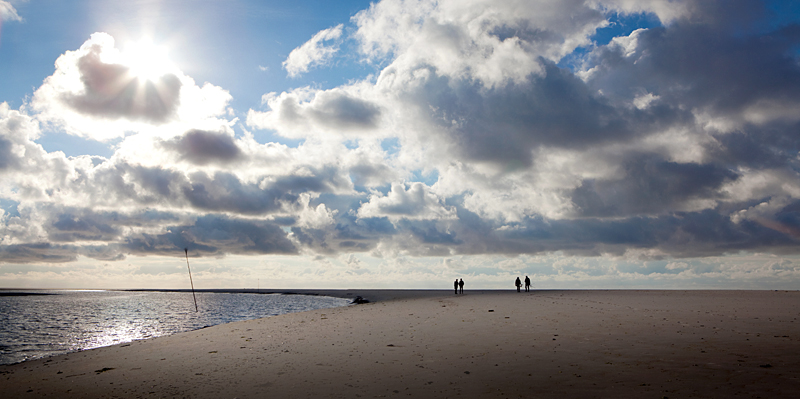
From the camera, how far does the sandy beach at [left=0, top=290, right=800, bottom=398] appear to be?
37.7 ft

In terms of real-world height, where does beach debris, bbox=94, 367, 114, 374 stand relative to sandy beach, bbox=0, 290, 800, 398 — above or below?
below

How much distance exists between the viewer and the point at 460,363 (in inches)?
572

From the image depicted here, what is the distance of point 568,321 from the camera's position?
23.5 meters

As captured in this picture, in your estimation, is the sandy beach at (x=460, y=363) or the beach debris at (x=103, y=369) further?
the beach debris at (x=103, y=369)

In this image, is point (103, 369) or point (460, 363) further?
point (103, 369)

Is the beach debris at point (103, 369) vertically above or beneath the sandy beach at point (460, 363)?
beneath

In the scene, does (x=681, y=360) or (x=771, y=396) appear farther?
(x=681, y=360)

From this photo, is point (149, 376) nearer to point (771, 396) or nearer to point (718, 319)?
point (771, 396)

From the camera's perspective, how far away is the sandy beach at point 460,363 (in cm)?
1148

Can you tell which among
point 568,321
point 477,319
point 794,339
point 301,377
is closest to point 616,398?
point 301,377

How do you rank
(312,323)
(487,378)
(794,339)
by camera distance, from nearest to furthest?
1. (487,378)
2. (794,339)
3. (312,323)

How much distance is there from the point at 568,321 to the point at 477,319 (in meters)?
5.50

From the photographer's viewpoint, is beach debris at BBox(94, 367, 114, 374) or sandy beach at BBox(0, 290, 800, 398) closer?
sandy beach at BBox(0, 290, 800, 398)

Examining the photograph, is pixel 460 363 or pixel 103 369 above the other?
pixel 460 363
